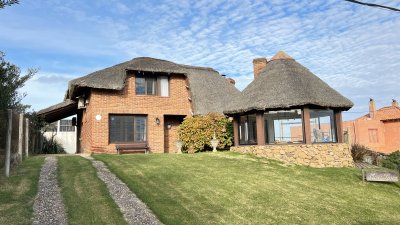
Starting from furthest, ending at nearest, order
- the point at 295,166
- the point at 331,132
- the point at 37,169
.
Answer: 1. the point at 331,132
2. the point at 295,166
3. the point at 37,169

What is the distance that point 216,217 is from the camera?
8836 millimetres

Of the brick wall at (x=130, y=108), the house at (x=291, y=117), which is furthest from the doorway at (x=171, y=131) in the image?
the house at (x=291, y=117)

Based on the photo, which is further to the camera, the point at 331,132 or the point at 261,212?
the point at 331,132

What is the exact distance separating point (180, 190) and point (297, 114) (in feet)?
39.0

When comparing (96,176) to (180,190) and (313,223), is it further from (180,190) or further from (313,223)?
(313,223)

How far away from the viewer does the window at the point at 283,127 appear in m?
20.6

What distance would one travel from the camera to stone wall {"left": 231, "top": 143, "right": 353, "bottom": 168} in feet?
60.9

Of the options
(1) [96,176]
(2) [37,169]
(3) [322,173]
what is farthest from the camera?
(3) [322,173]

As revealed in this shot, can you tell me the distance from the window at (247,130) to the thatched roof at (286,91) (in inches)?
46.8

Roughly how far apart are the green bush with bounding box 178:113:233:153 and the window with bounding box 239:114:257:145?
4.77 feet

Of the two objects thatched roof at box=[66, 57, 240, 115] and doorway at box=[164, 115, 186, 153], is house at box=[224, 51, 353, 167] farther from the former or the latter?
doorway at box=[164, 115, 186, 153]

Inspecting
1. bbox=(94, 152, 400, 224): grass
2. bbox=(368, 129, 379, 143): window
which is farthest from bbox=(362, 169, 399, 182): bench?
bbox=(368, 129, 379, 143): window

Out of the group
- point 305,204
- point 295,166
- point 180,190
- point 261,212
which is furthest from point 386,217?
point 295,166

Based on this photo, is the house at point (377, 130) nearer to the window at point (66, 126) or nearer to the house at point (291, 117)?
the house at point (291, 117)
